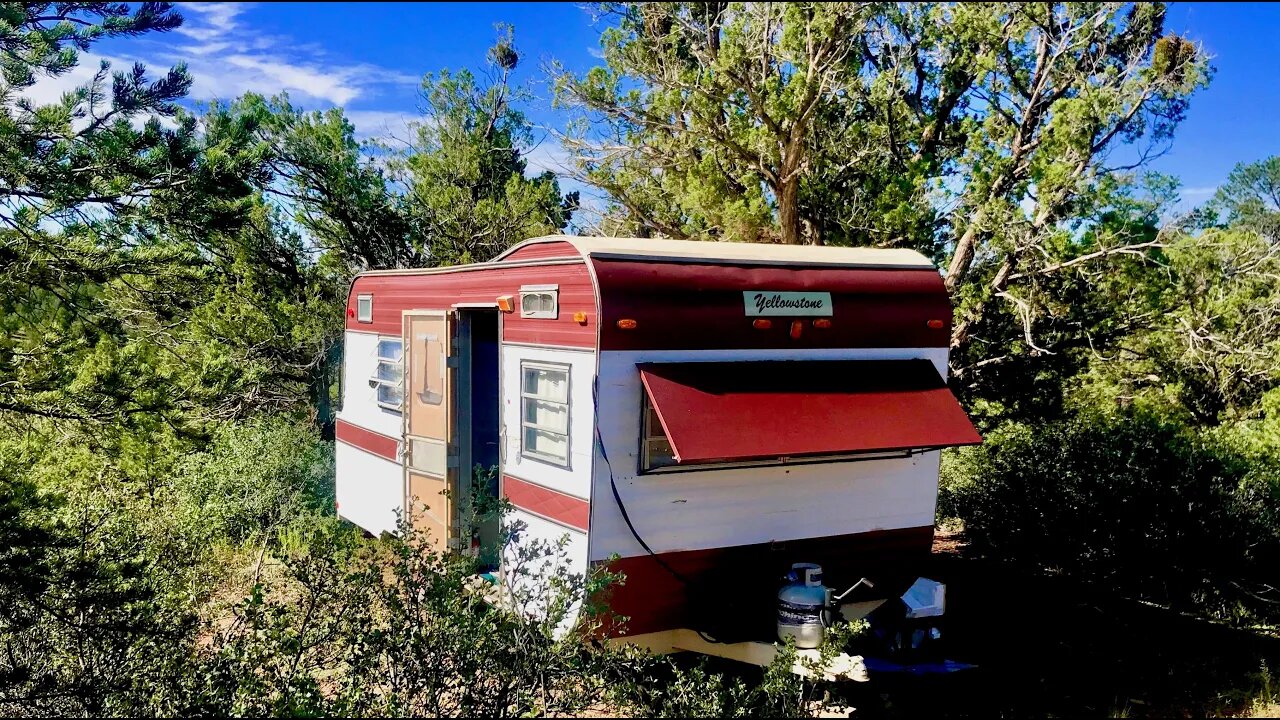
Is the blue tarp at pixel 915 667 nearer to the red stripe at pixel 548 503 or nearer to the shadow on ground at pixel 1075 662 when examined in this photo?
the shadow on ground at pixel 1075 662

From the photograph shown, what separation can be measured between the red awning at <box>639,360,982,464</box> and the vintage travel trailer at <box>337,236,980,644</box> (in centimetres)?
1

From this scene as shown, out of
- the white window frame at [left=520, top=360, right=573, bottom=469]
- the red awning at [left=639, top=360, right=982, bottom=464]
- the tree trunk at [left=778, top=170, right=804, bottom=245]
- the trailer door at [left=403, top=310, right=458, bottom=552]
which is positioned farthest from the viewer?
the tree trunk at [left=778, top=170, right=804, bottom=245]

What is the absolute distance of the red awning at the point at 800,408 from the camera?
560 centimetres

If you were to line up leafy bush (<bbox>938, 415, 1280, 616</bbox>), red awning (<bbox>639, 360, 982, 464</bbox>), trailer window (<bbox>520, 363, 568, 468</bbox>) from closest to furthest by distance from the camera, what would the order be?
1. red awning (<bbox>639, 360, 982, 464</bbox>)
2. trailer window (<bbox>520, 363, 568, 468</bbox>)
3. leafy bush (<bbox>938, 415, 1280, 616</bbox>)

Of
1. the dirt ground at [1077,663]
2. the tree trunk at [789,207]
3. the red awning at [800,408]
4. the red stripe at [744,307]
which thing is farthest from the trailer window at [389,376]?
the tree trunk at [789,207]

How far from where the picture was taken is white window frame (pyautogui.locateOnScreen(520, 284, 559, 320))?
19.9ft

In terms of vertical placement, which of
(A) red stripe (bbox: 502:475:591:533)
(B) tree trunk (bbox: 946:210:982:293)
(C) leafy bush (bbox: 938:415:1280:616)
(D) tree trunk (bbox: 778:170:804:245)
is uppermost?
(D) tree trunk (bbox: 778:170:804:245)

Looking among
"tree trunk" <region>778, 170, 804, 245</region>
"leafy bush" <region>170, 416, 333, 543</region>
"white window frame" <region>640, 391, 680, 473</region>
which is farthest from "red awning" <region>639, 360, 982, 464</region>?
"tree trunk" <region>778, 170, 804, 245</region>

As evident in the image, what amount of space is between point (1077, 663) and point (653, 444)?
4078 mm

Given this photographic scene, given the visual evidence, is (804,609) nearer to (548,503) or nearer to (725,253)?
(548,503)

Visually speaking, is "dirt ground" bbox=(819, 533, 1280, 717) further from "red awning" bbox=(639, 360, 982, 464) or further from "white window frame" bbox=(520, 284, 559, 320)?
"white window frame" bbox=(520, 284, 559, 320)

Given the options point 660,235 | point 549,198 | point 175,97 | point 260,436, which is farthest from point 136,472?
point 549,198

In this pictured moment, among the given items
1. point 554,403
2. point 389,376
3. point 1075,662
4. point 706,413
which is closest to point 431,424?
point 389,376

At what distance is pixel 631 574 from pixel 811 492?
1.47 metres
